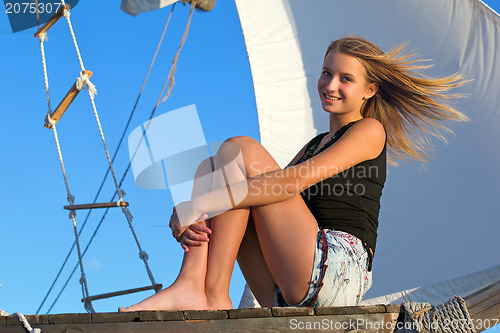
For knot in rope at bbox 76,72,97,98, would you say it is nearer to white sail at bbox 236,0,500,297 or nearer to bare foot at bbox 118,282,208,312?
white sail at bbox 236,0,500,297

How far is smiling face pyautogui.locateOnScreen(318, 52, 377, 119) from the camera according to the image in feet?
8.09

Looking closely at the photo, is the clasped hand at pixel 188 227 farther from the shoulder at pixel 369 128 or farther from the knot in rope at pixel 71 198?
the knot in rope at pixel 71 198

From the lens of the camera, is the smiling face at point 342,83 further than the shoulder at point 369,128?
Yes

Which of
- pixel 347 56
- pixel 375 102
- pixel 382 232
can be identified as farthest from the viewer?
pixel 382 232

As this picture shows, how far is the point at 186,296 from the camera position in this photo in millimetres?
1994

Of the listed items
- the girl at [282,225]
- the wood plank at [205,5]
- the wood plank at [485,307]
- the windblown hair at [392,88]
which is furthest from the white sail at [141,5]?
the wood plank at [485,307]

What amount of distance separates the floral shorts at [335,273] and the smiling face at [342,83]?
625 millimetres

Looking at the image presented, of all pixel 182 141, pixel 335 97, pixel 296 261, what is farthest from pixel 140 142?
pixel 296 261

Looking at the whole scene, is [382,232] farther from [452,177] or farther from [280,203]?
[280,203]

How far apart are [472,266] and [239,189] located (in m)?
3.21

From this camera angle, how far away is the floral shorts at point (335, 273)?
6.61 ft

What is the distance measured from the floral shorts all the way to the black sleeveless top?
9 cm

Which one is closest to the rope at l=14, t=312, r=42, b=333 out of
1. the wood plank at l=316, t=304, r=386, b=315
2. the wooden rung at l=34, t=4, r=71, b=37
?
the wood plank at l=316, t=304, r=386, b=315

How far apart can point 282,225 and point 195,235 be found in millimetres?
307
